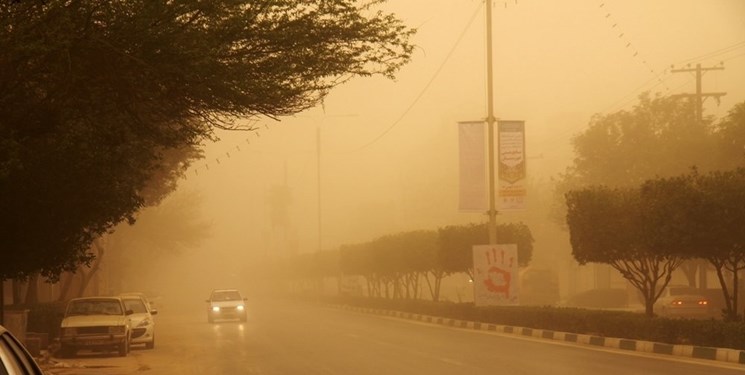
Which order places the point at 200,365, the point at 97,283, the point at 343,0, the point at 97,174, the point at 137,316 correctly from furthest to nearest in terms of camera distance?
the point at 97,283 < the point at 137,316 < the point at 200,365 < the point at 97,174 < the point at 343,0

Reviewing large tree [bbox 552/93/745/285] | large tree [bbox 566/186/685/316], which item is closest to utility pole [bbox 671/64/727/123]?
large tree [bbox 552/93/745/285]

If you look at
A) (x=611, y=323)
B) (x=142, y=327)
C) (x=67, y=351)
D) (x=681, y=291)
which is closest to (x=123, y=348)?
(x=67, y=351)

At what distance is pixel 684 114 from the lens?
61.6 meters

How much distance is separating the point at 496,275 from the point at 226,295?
17414 millimetres

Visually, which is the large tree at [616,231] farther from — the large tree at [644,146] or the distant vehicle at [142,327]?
the large tree at [644,146]

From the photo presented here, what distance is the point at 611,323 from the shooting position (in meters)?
31.5

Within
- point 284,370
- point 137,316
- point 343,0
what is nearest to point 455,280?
point 137,316

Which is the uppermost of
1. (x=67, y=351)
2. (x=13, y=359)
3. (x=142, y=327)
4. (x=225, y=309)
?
(x=13, y=359)

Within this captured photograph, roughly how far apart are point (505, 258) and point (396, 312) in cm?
1909

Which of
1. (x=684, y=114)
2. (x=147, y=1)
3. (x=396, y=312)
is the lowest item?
(x=396, y=312)

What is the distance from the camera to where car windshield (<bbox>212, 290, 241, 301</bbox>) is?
53766mm

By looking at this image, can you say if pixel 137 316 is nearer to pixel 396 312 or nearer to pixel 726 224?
pixel 726 224

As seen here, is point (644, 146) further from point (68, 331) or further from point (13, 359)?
point (13, 359)

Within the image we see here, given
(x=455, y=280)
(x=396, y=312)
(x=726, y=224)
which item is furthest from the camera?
(x=455, y=280)
